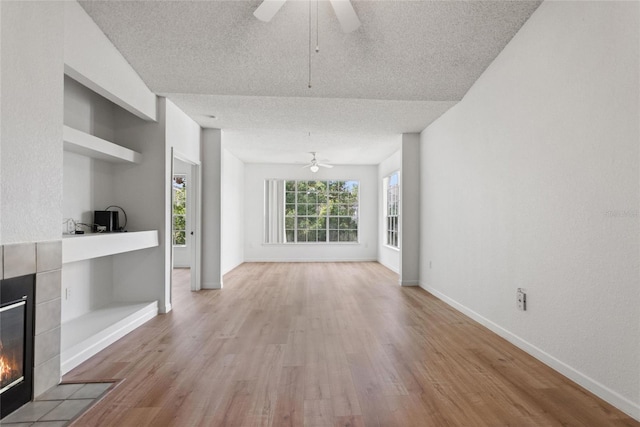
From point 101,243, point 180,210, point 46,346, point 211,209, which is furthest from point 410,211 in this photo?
point 180,210

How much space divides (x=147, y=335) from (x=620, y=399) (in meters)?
3.58

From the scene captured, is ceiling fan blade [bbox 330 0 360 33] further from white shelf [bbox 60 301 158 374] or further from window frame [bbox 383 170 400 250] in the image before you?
window frame [bbox 383 170 400 250]

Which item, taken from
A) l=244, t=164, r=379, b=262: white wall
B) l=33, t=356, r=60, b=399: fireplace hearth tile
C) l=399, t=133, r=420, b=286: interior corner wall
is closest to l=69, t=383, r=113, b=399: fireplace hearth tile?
l=33, t=356, r=60, b=399: fireplace hearth tile

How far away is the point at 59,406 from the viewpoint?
6.19ft

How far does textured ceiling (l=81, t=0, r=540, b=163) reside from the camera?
2.70m

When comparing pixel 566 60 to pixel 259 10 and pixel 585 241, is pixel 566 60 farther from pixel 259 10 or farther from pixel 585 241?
pixel 259 10

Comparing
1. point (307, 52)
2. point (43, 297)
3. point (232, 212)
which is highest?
point (307, 52)

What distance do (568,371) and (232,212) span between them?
237 inches

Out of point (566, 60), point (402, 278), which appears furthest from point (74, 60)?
point (402, 278)

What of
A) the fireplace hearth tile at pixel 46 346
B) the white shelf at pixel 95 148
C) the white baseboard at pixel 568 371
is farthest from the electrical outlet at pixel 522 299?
the white shelf at pixel 95 148

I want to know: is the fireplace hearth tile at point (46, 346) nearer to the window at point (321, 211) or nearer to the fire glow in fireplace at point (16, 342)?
the fire glow in fireplace at point (16, 342)

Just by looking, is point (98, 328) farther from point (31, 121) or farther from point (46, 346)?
point (31, 121)

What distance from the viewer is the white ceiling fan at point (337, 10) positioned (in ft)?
7.22

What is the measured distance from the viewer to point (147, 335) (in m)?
3.00
